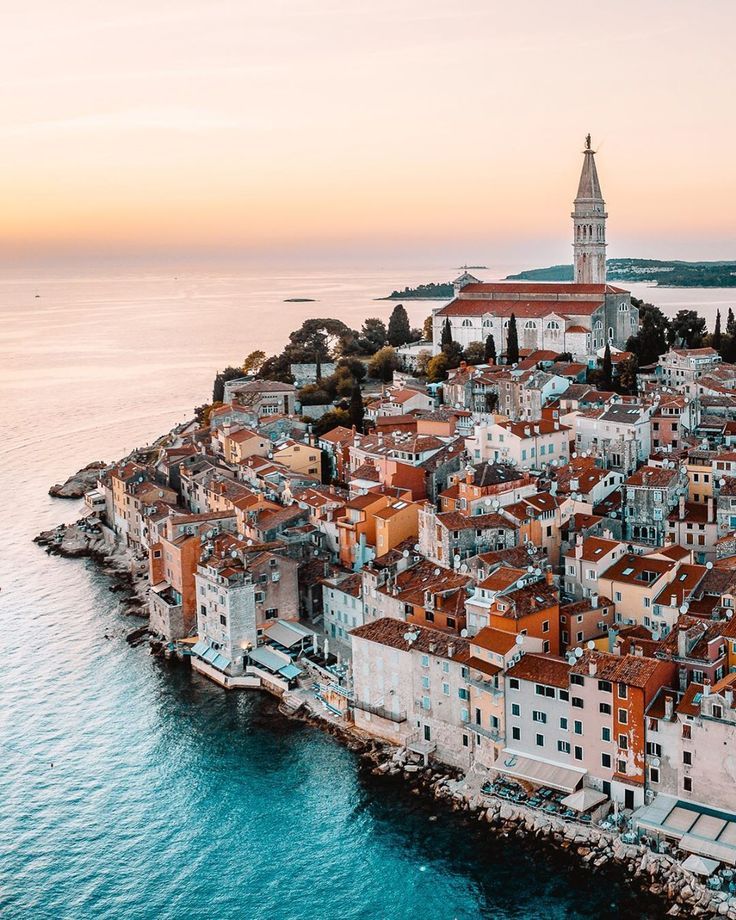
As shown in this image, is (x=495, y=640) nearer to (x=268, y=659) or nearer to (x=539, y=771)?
(x=539, y=771)

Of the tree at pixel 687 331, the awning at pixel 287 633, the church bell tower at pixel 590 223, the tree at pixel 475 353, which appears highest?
the church bell tower at pixel 590 223

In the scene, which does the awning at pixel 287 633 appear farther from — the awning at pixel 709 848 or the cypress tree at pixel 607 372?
the cypress tree at pixel 607 372

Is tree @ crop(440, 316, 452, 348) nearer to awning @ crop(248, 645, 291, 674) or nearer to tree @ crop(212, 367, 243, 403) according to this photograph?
tree @ crop(212, 367, 243, 403)

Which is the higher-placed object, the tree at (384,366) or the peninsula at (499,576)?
the tree at (384,366)

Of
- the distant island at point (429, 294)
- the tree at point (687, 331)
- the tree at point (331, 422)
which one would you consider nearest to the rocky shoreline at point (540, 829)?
the tree at point (331, 422)

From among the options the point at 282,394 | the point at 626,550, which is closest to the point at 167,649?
the point at 626,550

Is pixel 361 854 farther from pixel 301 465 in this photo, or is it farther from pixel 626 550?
pixel 301 465

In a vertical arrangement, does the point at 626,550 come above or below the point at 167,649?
above

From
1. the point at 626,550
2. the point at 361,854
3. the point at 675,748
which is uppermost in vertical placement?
the point at 626,550
